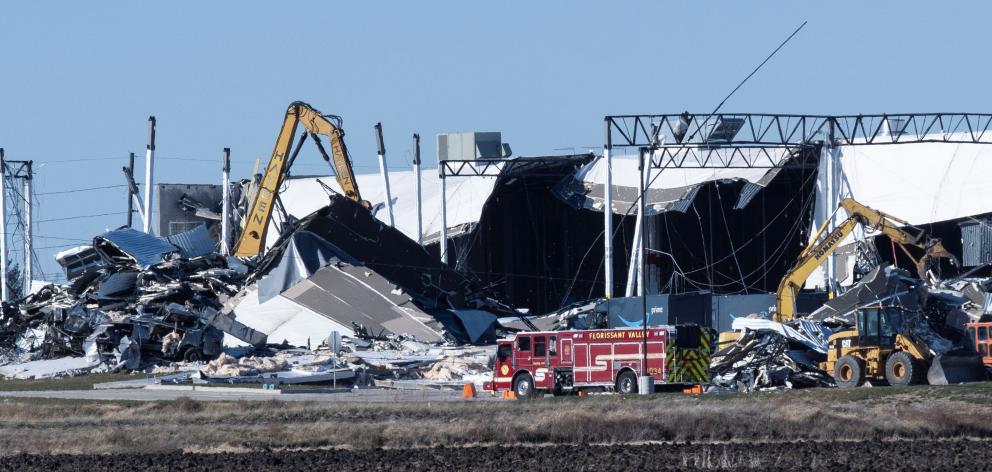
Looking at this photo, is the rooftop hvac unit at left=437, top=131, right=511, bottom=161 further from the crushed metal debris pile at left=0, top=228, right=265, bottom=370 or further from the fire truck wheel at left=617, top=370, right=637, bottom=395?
the fire truck wheel at left=617, top=370, right=637, bottom=395

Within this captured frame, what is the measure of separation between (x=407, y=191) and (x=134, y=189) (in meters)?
15.8

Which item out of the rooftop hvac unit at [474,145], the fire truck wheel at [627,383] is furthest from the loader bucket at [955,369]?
the rooftop hvac unit at [474,145]

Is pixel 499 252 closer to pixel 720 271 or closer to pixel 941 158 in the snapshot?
pixel 720 271

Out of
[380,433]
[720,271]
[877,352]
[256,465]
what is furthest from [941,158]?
[256,465]

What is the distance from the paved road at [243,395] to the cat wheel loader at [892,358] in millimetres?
9278

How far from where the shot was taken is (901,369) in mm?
37750

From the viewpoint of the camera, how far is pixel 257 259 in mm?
67312

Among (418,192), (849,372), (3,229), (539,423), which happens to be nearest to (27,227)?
(3,229)

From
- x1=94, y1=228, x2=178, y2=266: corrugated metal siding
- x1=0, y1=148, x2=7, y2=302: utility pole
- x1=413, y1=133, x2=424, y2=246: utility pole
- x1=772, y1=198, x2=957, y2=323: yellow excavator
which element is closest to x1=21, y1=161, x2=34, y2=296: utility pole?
x1=0, y1=148, x2=7, y2=302: utility pole

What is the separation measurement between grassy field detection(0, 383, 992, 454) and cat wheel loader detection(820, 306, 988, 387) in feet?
11.3

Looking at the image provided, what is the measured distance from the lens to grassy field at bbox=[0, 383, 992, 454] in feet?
90.4

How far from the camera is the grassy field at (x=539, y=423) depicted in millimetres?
27547

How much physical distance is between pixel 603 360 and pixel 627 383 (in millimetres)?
858

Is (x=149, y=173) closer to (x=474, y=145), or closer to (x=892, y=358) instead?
(x=474, y=145)
